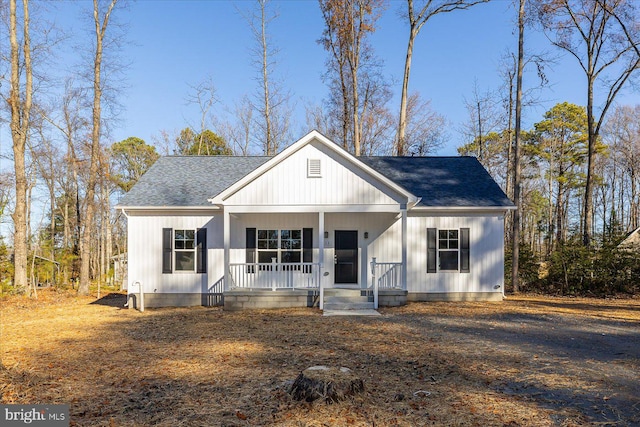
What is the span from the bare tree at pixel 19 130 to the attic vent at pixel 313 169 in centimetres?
1069

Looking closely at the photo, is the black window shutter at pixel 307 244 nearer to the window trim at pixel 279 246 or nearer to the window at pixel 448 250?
the window trim at pixel 279 246

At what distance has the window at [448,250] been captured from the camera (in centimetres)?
1272

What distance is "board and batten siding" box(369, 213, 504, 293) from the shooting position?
501 inches

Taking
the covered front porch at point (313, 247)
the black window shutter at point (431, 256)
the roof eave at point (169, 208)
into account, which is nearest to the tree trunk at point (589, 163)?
the black window shutter at point (431, 256)

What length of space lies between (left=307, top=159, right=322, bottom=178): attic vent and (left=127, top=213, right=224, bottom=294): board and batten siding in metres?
3.72

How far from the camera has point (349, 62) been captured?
22547 millimetres

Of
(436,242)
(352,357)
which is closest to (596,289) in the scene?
(436,242)

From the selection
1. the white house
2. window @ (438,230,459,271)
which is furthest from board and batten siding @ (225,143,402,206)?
window @ (438,230,459,271)

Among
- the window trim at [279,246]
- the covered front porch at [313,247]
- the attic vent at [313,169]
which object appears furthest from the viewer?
the window trim at [279,246]

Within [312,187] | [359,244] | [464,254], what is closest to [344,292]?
[359,244]

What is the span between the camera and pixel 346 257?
1295cm

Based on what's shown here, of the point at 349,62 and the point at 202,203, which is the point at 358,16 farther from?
the point at 202,203

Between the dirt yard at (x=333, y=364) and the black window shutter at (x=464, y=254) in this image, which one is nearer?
the dirt yard at (x=333, y=364)

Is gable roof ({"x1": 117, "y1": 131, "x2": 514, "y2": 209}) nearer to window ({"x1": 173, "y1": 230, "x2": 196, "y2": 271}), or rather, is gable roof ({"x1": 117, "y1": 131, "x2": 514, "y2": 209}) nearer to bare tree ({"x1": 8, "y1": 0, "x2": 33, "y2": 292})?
window ({"x1": 173, "y1": 230, "x2": 196, "y2": 271})
